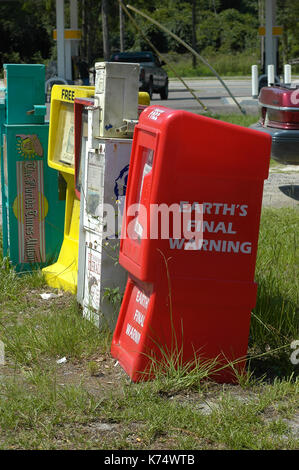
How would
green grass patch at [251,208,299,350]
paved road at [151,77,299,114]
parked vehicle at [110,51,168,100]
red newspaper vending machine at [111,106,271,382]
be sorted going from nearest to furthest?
red newspaper vending machine at [111,106,271,382] → green grass patch at [251,208,299,350] → paved road at [151,77,299,114] → parked vehicle at [110,51,168,100]

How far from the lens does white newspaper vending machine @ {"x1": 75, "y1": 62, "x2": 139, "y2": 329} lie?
4.85 meters

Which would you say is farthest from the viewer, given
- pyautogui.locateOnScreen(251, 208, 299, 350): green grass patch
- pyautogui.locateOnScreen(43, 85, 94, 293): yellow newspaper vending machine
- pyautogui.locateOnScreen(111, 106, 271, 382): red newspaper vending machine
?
pyautogui.locateOnScreen(43, 85, 94, 293): yellow newspaper vending machine

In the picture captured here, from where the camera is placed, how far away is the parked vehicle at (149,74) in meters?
27.5

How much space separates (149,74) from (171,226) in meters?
24.1

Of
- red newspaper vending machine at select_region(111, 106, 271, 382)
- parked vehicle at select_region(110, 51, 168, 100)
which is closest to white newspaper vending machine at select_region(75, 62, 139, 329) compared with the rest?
red newspaper vending machine at select_region(111, 106, 271, 382)

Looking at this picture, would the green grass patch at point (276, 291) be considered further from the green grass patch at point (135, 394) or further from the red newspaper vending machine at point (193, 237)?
the red newspaper vending machine at point (193, 237)

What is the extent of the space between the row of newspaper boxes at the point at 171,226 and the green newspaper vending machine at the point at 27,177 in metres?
1.36

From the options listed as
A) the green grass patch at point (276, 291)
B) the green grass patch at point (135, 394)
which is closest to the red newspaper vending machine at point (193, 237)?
the green grass patch at point (135, 394)

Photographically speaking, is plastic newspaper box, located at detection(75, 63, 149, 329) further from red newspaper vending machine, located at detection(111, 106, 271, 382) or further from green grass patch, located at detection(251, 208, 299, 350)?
green grass patch, located at detection(251, 208, 299, 350)

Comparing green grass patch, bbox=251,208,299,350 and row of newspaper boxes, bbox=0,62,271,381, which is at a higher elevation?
row of newspaper boxes, bbox=0,62,271,381

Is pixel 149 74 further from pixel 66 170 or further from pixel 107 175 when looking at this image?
pixel 107 175
